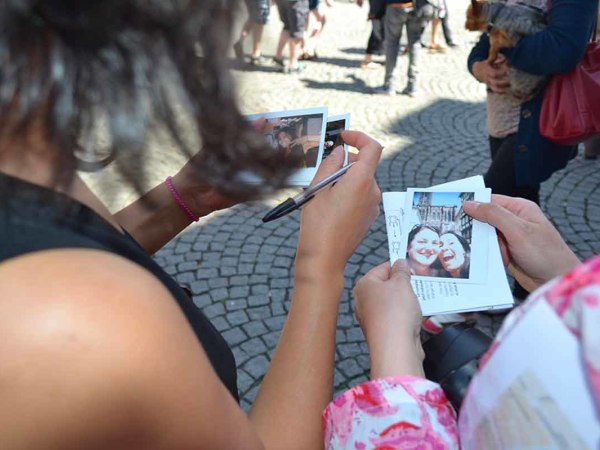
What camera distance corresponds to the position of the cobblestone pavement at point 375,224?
2.90 metres

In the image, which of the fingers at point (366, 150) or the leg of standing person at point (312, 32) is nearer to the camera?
the fingers at point (366, 150)

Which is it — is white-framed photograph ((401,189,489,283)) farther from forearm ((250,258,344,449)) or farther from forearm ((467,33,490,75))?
forearm ((467,33,490,75))

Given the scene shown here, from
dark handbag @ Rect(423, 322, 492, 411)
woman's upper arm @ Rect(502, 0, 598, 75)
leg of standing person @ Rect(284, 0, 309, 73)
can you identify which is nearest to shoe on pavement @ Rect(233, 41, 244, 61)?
dark handbag @ Rect(423, 322, 492, 411)

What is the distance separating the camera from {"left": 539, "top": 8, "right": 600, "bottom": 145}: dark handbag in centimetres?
237

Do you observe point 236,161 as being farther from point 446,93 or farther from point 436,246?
point 446,93

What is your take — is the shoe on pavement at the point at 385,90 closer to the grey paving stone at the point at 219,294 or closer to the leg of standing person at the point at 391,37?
the leg of standing person at the point at 391,37

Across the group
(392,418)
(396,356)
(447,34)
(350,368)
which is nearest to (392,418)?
(392,418)

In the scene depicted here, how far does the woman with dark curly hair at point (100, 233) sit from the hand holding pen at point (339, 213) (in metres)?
0.27

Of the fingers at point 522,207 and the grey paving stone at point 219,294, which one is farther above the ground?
the fingers at point 522,207

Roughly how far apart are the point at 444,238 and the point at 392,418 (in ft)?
2.36

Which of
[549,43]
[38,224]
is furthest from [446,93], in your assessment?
[38,224]

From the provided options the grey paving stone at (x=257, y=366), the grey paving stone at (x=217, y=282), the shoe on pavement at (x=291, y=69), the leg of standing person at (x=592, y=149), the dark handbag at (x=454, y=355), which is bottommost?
the grey paving stone at (x=257, y=366)

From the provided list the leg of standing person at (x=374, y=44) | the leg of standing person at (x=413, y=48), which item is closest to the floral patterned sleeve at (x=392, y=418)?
the leg of standing person at (x=413, y=48)

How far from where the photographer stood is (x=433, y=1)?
18.7ft
